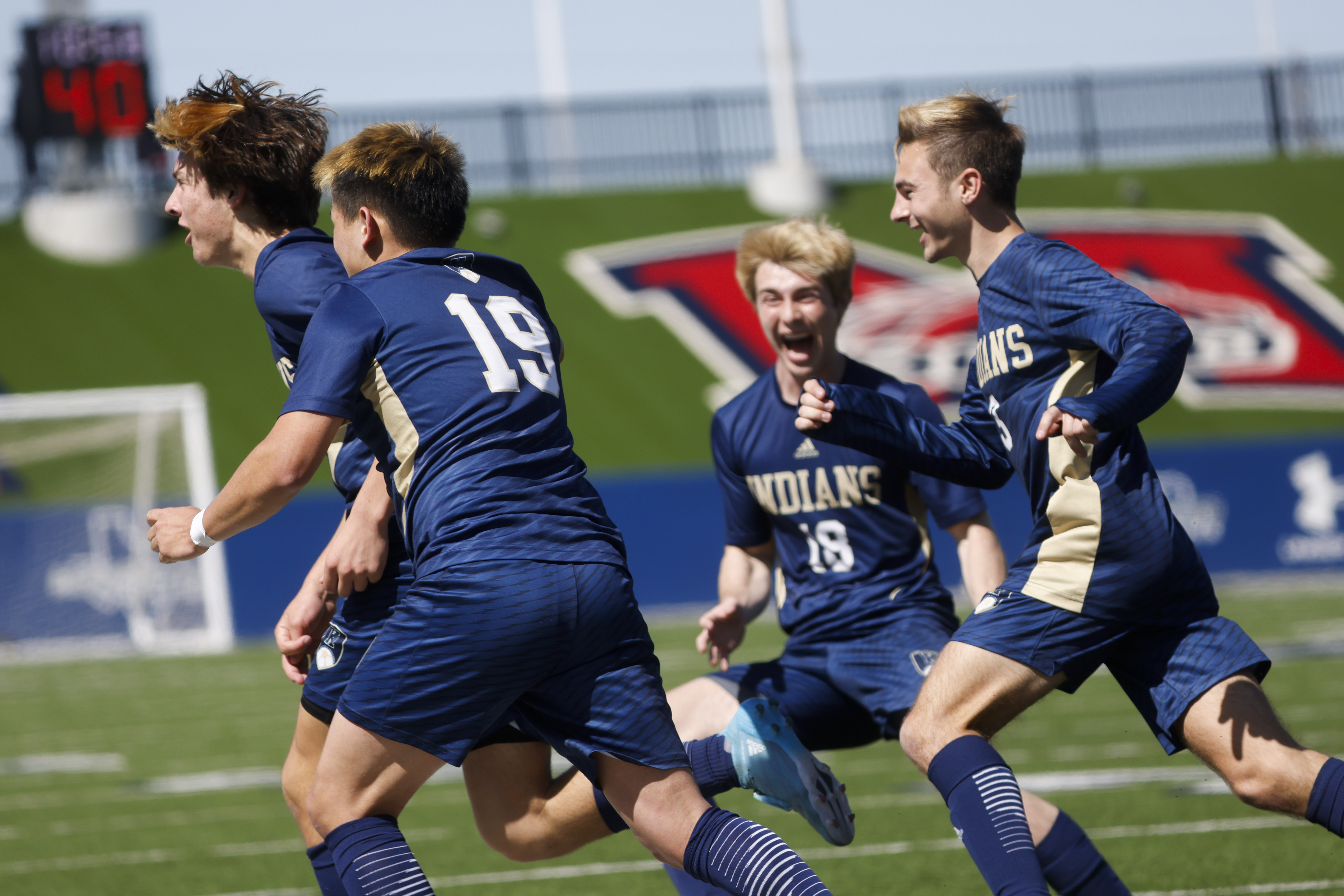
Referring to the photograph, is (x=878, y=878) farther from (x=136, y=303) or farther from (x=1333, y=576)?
(x=136, y=303)

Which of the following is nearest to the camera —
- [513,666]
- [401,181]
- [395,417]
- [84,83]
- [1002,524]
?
[513,666]

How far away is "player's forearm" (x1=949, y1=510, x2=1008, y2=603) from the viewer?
4.19 meters

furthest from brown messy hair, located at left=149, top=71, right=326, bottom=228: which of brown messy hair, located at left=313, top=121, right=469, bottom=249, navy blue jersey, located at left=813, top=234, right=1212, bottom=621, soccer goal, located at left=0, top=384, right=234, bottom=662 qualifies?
soccer goal, located at left=0, top=384, right=234, bottom=662

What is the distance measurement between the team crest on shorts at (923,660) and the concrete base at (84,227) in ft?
63.3

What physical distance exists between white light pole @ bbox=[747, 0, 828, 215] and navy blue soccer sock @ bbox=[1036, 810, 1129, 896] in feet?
66.1

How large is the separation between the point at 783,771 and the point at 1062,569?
2.88 feet

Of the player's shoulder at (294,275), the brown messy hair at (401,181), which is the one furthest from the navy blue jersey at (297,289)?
the brown messy hair at (401,181)

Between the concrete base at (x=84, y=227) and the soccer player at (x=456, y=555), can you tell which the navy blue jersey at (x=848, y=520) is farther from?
the concrete base at (x=84, y=227)

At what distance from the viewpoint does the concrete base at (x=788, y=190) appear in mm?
23734

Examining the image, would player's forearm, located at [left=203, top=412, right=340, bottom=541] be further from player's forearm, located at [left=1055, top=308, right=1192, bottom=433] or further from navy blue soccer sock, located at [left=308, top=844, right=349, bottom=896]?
player's forearm, located at [left=1055, top=308, right=1192, bottom=433]

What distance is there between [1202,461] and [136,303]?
14.2 meters

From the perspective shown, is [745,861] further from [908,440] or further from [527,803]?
[908,440]

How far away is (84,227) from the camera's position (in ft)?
68.6

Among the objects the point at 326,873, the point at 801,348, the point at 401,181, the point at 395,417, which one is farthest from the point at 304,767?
the point at 801,348
